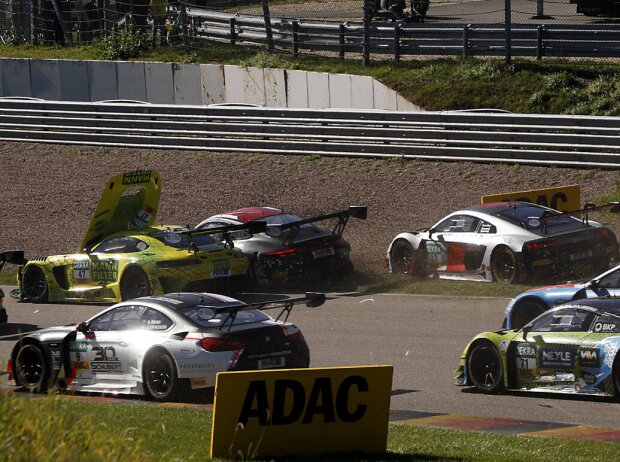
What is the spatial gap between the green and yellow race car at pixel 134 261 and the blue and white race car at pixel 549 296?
5.13 metres

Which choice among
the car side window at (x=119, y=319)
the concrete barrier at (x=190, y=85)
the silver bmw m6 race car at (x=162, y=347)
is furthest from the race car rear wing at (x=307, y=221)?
the concrete barrier at (x=190, y=85)

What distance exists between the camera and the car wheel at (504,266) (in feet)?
61.7

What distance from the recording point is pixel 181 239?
63.0 feet

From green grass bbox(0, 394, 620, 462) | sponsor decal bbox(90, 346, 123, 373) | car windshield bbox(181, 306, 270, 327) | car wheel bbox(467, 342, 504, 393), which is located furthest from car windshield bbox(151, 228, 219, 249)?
car wheel bbox(467, 342, 504, 393)

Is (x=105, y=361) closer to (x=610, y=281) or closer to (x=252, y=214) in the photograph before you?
(x=610, y=281)

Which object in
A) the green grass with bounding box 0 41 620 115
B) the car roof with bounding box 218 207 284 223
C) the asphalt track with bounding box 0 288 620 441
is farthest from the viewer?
the green grass with bounding box 0 41 620 115

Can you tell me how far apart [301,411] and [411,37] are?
892 inches

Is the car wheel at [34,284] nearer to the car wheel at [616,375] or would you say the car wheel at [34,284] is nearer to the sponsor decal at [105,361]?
the sponsor decal at [105,361]

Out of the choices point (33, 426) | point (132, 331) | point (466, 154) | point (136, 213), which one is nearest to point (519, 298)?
point (132, 331)

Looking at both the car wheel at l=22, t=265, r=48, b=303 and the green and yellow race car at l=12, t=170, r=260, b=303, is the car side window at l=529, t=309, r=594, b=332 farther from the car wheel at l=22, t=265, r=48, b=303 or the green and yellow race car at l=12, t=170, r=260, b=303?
the car wheel at l=22, t=265, r=48, b=303

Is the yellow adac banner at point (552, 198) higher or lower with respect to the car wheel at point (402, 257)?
higher

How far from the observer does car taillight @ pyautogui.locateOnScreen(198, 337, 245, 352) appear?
41.3 feet

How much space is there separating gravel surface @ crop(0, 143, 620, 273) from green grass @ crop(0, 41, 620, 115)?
2720mm

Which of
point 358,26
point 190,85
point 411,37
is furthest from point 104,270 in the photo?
point 190,85
